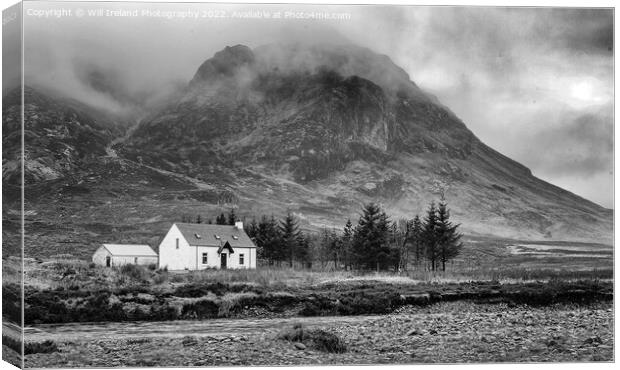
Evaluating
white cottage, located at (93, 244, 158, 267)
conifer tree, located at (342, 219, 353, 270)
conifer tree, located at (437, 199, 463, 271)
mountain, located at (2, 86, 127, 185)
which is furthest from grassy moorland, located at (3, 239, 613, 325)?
mountain, located at (2, 86, 127, 185)

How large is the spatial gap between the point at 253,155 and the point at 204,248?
2.71 metres

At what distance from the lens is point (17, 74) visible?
17.4m

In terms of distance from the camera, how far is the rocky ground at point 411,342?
58.5 ft

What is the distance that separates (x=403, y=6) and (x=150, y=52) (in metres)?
5.47

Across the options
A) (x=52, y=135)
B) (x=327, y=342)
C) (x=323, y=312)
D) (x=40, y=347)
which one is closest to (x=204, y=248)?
(x=323, y=312)

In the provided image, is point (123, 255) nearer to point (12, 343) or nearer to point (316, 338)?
point (12, 343)

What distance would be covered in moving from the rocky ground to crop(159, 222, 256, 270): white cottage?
215 centimetres

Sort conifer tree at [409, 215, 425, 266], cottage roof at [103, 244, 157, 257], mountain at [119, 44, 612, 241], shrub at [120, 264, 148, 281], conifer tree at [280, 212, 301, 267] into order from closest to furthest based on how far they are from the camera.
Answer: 1. shrub at [120, 264, 148, 281]
2. cottage roof at [103, 244, 157, 257]
3. mountain at [119, 44, 612, 241]
4. conifer tree at [409, 215, 425, 266]
5. conifer tree at [280, 212, 301, 267]

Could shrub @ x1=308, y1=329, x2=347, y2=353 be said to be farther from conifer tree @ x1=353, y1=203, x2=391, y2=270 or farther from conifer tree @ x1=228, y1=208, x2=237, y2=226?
conifer tree @ x1=228, y1=208, x2=237, y2=226

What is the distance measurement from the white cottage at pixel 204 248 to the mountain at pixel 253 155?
40 cm

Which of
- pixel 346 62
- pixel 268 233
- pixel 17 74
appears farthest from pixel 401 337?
pixel 17 74

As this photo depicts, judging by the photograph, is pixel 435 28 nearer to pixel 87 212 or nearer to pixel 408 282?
pixel 408 282

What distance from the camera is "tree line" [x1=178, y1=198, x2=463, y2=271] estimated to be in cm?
2134

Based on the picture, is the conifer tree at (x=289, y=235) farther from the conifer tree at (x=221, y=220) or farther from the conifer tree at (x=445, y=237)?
the conifer tree at (x=445, y=237)
